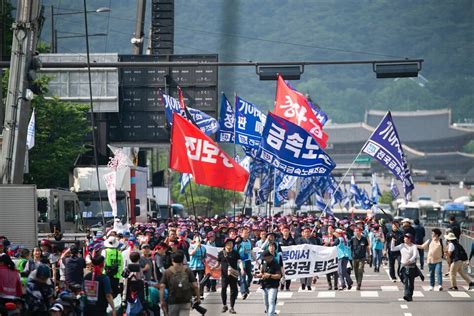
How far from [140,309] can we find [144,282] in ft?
1.90

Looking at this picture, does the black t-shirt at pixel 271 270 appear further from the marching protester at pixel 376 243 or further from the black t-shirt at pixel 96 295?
the marching protester at pixel 376 243

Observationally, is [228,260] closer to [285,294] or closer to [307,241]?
[285,294]

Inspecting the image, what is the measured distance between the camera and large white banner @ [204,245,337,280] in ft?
92.7

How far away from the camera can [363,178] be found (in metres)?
160

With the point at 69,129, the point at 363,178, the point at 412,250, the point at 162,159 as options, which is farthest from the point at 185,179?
the point at 363,178

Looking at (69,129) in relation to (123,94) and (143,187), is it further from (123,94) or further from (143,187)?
(143,187)

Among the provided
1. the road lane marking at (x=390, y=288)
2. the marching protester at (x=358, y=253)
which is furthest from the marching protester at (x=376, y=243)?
the marching protester at (x=358, y=253)

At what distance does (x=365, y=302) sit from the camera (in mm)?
24859

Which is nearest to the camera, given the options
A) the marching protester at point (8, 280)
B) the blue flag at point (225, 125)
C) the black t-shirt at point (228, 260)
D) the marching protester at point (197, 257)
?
the marching protester at point (8, 280)

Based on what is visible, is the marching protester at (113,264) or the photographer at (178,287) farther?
the marching protester at (113,264)

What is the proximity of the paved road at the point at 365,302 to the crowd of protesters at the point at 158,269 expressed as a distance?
1.54 ft

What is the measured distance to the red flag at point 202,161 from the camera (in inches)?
870

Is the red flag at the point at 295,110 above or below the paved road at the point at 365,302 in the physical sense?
above

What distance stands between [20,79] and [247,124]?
45.5ft
